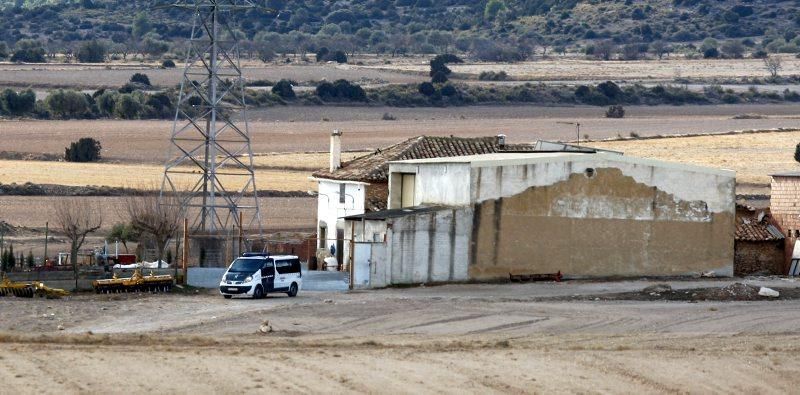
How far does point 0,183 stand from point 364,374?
56.3 meters

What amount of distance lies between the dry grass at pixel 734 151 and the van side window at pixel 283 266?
163 feet

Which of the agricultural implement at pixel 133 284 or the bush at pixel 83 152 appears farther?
the bush at pixel 83 152

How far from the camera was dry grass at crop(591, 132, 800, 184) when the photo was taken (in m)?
94.2

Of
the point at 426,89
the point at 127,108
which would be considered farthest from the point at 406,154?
the point at 426,89

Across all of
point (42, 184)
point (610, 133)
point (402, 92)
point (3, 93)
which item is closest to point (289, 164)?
point (42, 184)

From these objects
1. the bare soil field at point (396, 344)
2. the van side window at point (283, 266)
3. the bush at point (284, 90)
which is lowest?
the bare soil field at point (396, 344)

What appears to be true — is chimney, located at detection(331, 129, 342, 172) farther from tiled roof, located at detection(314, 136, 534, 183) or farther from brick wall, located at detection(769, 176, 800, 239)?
brick wall, located at detection(769, 176, 800, 239)

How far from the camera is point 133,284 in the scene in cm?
4531

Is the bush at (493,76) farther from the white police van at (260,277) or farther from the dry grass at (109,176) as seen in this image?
the white police van at (260,277)

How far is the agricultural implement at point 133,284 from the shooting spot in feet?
148

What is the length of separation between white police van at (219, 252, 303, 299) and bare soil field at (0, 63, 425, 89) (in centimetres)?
11105

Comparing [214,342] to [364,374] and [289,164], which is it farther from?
[289,164]

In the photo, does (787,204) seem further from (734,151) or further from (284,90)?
(284,90)

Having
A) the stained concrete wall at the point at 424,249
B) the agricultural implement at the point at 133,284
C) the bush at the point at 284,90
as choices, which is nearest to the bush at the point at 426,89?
the bush at the point at 284,90
